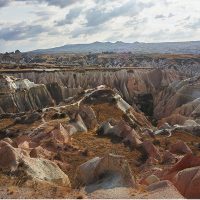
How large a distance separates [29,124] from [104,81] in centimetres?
6258

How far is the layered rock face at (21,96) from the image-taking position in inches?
2881

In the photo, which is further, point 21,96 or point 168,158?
point 21,96

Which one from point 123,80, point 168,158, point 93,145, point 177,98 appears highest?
point 93,145

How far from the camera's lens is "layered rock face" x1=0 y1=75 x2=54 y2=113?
2881 inches

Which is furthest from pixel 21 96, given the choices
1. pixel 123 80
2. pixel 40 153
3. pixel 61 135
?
pixel 40 153

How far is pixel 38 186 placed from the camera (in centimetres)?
1995

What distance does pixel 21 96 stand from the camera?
75.9m

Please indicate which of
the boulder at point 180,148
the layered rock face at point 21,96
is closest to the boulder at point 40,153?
the boulder at point 180,148

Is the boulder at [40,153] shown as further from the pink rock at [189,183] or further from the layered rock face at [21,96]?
the layered rock face at [21,96]

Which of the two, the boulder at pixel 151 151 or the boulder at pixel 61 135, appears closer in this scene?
the boulder at pixel 151 151

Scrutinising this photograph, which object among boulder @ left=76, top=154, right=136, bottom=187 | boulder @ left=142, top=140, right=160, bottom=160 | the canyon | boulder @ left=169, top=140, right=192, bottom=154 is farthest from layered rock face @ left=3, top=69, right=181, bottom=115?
boulder @ left=76, top=154, right=136, bottom=187

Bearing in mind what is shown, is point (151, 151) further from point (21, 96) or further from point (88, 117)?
point (21, 96)

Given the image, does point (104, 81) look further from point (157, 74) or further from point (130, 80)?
point (157, 74)

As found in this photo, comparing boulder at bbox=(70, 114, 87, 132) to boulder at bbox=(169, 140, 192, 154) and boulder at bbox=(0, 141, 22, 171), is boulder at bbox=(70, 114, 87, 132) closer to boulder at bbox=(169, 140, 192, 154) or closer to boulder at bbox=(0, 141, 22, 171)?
boulder at bbox=(169, 140, 192, 154)
